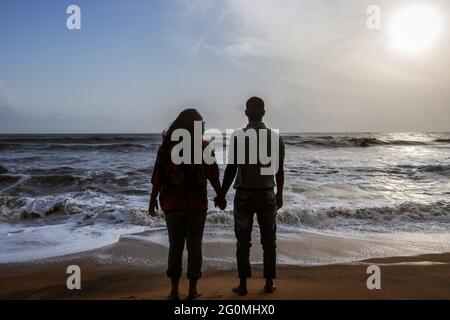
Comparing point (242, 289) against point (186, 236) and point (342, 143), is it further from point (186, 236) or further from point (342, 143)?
point (342, 143)

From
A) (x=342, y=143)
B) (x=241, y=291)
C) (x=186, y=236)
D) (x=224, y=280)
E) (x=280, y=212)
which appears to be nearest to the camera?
(x=186, y=236)

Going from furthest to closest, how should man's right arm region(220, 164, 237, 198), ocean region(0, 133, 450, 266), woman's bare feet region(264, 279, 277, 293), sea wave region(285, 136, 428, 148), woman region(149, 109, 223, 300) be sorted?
sea wave region(285, 136, 428, 148) → ocean region(0, 133, 450, 266) → woman's bare feet region(264, 279, 277, 293) → man's right arm region(220, 164, 237, 198) → woman region(149, 109, 223, 300)

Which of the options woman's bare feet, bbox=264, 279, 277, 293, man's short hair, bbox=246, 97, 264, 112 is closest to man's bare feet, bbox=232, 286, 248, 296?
woman's bare feet, bbox=264, 279, 277, 293

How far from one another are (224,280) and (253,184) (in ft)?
4.53

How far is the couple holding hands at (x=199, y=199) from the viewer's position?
12.5 feet

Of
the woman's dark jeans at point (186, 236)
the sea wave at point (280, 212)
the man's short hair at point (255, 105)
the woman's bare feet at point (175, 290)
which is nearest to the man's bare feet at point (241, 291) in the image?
the woman's dark jeans at point (186, 236)

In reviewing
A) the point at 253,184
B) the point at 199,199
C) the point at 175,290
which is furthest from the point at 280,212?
the point at 199,199

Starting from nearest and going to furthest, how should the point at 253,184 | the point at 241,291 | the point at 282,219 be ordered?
the point at 253,184, the point at 241,291, the point at 282,219

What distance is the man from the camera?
4031 mm

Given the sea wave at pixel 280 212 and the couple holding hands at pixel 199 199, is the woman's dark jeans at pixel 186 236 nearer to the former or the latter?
the couple holding hands at pixel 199 199

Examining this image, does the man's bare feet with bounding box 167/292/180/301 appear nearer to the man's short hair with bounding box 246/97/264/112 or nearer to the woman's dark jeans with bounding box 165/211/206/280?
the woman's dark jeans with bounding box 165/211/206/280

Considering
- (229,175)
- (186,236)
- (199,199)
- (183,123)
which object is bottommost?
(186,236)

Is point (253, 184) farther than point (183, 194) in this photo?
Yes

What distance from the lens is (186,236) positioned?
3.89 meters
